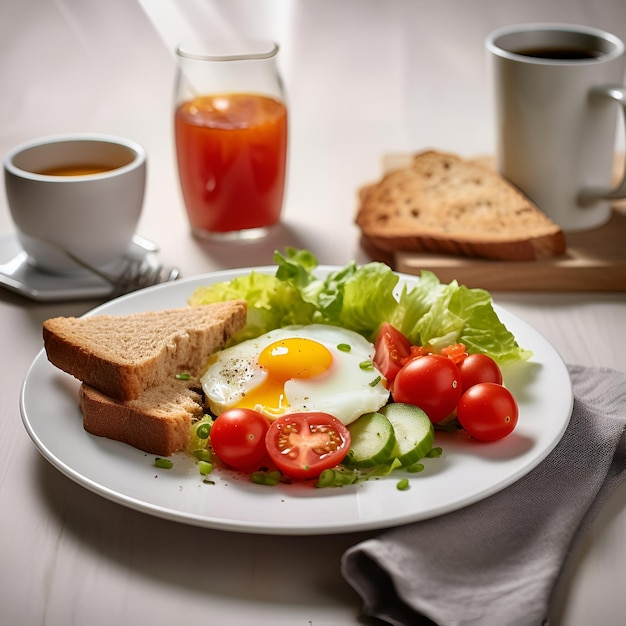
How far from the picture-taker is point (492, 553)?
1968 mm

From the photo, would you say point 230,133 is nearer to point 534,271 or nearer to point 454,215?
point 454,215

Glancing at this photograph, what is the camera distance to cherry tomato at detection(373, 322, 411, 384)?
8.17ft

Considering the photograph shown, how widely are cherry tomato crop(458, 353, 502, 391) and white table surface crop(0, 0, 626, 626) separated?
1.26 ft

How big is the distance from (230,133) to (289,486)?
1.66m

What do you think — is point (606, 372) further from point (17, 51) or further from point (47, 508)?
point (17, 51)

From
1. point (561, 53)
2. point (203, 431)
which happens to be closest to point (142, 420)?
point (203, 431)

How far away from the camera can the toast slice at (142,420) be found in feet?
7.22

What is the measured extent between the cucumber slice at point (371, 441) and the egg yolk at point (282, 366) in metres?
0.20

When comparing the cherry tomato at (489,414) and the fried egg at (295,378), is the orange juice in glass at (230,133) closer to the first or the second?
the fried egg at (295,378)

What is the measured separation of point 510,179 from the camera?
3719mm

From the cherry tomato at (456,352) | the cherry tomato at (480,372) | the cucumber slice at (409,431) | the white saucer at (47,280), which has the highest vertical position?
the cucumber slice at (409,431)

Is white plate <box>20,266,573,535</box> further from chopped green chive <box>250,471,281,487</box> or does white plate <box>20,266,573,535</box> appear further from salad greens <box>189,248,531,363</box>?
salad greens <box>189,248,531,363</box>

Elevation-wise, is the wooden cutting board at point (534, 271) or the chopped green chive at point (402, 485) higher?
the chopped green chive at point (402, 485)

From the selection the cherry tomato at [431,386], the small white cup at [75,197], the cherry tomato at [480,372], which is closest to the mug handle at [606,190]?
the cherry tomato at [480,372]
